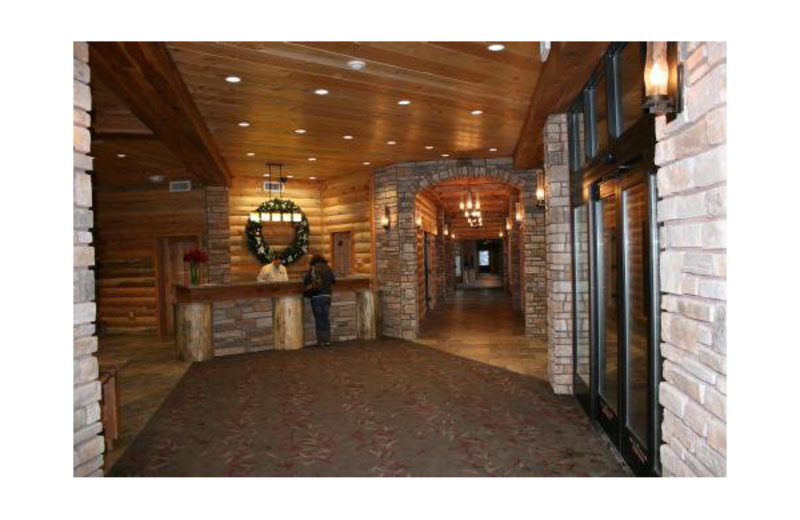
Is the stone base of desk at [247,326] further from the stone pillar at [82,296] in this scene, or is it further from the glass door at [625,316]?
the stone pillar at [82,296]

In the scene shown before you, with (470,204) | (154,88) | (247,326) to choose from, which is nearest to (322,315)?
(247,326)

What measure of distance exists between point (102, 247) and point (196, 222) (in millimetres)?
2046

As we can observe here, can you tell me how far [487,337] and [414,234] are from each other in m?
2.26

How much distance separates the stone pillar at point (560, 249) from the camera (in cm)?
601

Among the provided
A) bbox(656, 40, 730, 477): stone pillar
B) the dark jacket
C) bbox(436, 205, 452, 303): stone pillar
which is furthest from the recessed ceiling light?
bbox(436, 205, 452, 303): stone pillar

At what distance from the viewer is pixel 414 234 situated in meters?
10.4

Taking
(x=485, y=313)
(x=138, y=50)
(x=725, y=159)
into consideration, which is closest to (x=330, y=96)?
(x=138, y=50)

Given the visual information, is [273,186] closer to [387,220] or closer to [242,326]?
[387,220]

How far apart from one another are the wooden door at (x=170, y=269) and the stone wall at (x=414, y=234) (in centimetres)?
407

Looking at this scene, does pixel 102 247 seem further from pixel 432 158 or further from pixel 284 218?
pixel 432 158

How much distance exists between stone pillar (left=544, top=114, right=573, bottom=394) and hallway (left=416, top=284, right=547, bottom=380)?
820 mm

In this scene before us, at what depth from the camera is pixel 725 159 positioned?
6.62ft

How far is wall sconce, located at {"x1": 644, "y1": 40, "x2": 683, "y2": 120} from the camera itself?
2.37 m
